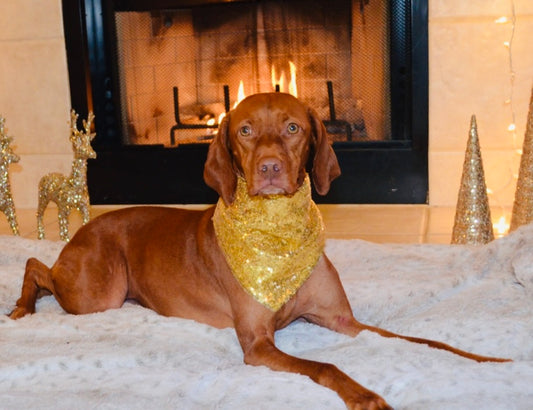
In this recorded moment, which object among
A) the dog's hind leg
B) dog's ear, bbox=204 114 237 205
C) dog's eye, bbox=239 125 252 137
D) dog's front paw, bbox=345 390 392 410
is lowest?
dog's front paw, bbox=345 390 392 410

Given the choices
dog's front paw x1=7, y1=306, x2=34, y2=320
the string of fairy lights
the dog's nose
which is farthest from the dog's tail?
the string of fairy lights

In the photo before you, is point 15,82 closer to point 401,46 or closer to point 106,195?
point 106,195

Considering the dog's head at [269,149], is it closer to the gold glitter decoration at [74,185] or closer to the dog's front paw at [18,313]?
the dog's front paw at [18,313]

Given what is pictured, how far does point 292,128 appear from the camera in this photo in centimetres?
224

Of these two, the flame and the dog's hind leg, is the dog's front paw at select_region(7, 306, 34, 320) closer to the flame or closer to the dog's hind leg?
the dog's hind leg

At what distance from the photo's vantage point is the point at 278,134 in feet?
7.29

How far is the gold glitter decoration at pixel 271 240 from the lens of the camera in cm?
232

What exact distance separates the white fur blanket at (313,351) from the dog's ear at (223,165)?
44 centimetres

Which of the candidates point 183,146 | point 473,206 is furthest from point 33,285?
point 183,146

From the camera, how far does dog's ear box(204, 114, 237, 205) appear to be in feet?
7.68

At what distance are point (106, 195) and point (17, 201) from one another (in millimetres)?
682

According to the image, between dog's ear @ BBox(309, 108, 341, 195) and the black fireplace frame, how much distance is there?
2.29m

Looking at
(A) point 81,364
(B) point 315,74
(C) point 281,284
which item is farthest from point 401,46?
Result: (A) point 81,364

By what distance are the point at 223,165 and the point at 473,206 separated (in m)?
1.61
